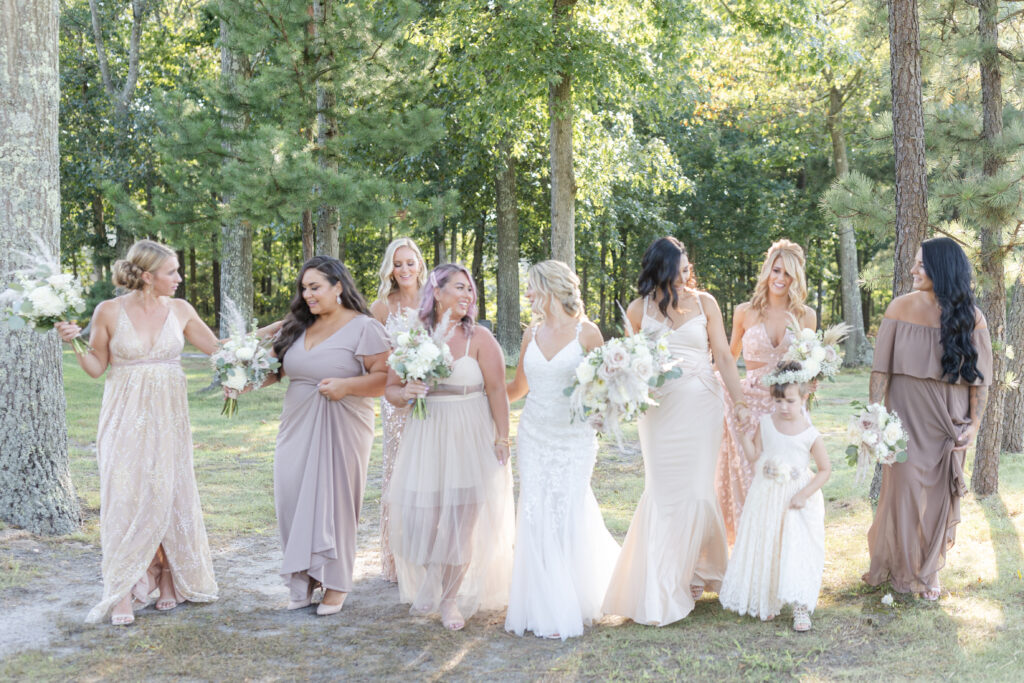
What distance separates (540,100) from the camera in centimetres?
1324

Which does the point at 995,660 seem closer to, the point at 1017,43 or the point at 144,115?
the point at 1017,43

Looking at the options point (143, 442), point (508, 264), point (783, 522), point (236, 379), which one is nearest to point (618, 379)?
point (783, 522)

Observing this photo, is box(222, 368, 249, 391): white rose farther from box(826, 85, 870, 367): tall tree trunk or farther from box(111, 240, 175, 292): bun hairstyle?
box(826, 85, 870, 367): tall tree trunk

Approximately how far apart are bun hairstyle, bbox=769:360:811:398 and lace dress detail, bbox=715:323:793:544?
2.06ft

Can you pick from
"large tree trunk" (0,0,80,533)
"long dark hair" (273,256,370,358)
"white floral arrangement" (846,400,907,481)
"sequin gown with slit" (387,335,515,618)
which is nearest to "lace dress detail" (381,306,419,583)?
"long dark hair" (273,256,370,358)

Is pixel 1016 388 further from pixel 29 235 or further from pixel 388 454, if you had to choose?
pixel 29 235

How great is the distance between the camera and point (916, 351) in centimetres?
543

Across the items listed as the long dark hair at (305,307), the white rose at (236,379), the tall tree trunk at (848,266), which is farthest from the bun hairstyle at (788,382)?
the tall tree trunk at (848,266)

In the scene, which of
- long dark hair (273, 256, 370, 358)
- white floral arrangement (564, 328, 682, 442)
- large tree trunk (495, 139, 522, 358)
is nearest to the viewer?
white floral arrangement (564, 328, 682, 442)

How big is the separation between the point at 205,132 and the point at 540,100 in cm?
487

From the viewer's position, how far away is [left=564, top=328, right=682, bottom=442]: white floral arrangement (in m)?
4.71

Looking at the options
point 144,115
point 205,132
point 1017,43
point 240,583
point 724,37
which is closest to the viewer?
point 240,583

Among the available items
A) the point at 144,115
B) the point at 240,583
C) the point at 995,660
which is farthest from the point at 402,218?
the point at 144,115

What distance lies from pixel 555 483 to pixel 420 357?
3.62ft
